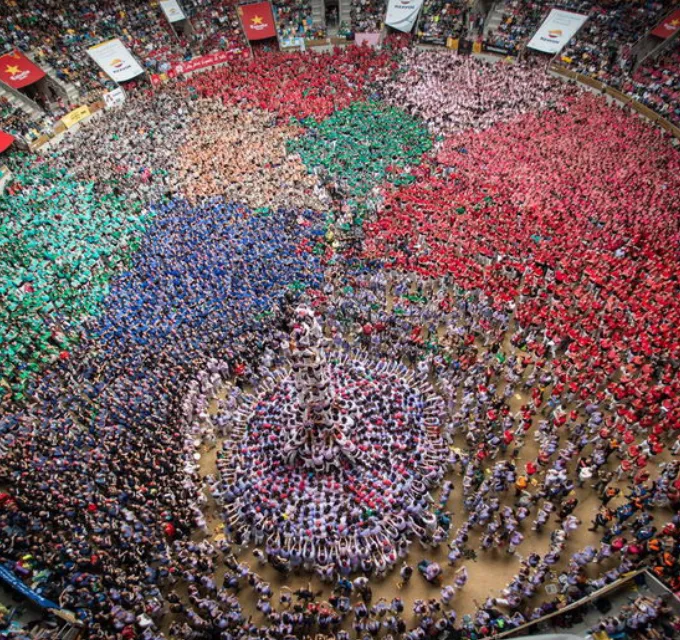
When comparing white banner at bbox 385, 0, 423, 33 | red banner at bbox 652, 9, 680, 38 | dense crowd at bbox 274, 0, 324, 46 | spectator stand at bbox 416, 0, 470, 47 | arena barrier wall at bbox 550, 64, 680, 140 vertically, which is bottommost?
arena barrier wall at bbox 550, 64, 680, 140

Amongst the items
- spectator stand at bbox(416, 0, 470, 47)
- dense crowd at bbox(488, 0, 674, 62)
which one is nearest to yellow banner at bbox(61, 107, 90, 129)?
spectator stand at bbox(416, 0, 470, 47)

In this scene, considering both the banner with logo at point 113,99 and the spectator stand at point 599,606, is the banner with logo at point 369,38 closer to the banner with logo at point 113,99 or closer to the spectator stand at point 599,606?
the banner with logo at point 113,99

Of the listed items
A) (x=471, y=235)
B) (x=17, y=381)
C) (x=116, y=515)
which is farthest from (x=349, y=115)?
(x=116, y=515)

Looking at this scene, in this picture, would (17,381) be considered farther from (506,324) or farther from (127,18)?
(127,18)

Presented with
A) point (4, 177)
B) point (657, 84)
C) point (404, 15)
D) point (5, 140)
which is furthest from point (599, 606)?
point (404, 15)

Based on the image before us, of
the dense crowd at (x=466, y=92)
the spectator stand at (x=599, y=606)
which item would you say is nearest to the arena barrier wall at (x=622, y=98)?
the dense crowd at (x=466, y=92)

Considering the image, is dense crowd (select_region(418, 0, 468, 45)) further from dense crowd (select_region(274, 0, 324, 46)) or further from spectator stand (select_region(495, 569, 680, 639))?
spectator stand (select_region(495, 569, 680, 639))
